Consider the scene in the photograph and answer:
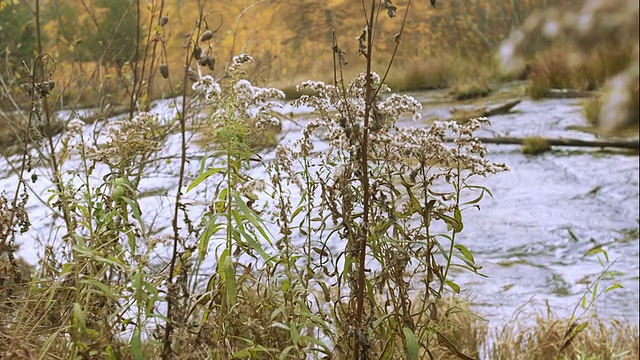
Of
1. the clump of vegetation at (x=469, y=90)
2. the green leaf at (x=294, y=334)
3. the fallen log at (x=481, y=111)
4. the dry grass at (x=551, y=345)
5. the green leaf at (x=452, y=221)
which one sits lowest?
the dry grass at (x=551, y=345)

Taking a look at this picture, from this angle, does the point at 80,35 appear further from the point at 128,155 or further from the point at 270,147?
the point at 128,155

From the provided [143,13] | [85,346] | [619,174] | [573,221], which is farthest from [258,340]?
[619,174]

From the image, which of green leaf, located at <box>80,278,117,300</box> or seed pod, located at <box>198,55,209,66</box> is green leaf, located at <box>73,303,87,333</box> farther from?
seed pod, located at <box>198,55,209,66</box>

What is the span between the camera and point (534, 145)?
4.91m

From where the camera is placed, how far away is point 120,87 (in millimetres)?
3232

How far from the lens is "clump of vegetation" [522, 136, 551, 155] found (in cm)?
489

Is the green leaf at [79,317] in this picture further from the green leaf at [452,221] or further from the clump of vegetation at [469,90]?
the clump of vegetation at [469,90]

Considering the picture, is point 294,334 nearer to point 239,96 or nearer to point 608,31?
point 239,96

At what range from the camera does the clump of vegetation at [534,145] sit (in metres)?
4.89

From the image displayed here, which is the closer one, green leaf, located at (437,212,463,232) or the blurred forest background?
green leaf, located at (437,212,463,232)

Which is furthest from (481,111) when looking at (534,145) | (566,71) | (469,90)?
(566,71)

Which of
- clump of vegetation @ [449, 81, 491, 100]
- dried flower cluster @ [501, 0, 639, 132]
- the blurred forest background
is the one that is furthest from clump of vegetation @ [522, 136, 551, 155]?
dried flower cluster @ [501, 0, 639, 132]

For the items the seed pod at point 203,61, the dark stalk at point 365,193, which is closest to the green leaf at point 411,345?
the dark stalk at point 365,193

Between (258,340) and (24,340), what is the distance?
0.27 m
